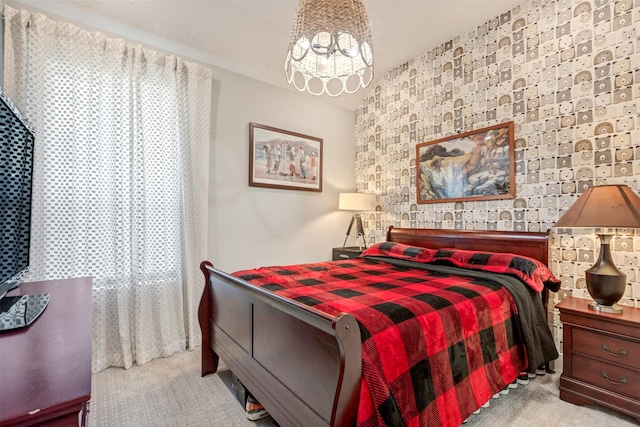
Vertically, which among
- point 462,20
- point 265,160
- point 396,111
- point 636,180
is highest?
point 462,20

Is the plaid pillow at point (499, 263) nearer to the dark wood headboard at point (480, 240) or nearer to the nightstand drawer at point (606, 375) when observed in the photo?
the dark wood headboard at point (480, 240)

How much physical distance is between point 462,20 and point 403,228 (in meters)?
2.28

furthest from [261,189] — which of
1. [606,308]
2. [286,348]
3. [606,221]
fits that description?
[606,308]

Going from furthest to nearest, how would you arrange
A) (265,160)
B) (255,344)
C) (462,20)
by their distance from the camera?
(265,160)
(462,20)
(255,344)

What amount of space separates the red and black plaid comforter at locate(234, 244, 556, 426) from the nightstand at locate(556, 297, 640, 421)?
34 centimetres

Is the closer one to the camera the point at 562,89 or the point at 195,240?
the point at 562,89

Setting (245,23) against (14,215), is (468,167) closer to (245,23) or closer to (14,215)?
(245,23)

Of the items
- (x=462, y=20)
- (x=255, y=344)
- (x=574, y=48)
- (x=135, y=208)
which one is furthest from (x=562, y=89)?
(x=135, y=208)

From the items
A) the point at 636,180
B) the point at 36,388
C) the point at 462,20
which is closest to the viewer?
the point at 36,388

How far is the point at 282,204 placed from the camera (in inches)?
145

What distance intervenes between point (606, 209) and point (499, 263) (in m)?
0.76

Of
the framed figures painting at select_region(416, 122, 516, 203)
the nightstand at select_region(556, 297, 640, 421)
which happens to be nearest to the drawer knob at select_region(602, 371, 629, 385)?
the nightstand at select_region(556, 297, 640, 421)

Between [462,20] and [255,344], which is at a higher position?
[462,20]

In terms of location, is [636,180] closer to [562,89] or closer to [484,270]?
[562,89]
